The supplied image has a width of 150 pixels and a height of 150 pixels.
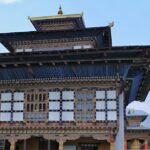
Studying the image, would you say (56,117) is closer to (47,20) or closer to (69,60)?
(69,60)

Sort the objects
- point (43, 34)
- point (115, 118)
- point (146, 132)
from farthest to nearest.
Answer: point (146, 132)
point (43, 34)
point (115, 118)

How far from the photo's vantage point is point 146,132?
46.9 meters

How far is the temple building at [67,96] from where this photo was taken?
1120 inches

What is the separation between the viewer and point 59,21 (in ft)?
121

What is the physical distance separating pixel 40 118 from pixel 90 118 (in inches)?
142

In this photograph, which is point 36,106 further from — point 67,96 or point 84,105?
point 84,105

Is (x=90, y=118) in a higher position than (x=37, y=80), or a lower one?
lower

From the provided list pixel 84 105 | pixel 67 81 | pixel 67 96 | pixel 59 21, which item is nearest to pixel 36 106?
pixel 67 96

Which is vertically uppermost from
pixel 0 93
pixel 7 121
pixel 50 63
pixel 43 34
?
pixel 43 34

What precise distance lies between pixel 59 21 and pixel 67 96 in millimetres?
10010

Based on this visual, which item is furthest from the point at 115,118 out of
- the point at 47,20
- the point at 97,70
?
the point at 47,20

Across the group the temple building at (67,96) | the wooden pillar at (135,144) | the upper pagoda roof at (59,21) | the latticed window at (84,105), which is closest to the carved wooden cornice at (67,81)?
the temple building at (67,96)

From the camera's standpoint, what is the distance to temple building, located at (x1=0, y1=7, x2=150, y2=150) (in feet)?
93.4

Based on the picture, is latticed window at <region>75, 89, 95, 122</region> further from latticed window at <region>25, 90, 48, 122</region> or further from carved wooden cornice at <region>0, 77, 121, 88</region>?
latticed window at <region>25, 90, 48, 122</region>
